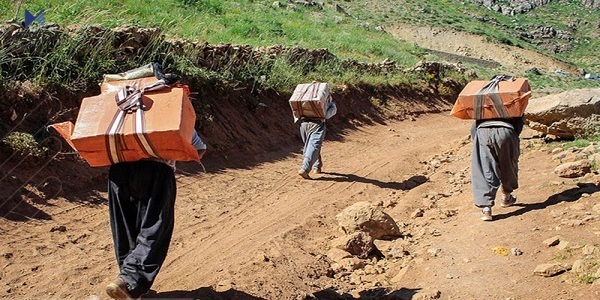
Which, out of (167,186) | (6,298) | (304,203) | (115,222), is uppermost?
(167,186)

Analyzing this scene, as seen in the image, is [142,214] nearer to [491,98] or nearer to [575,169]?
[491,98]

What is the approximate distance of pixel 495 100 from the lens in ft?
22.0

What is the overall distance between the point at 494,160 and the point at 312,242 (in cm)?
232

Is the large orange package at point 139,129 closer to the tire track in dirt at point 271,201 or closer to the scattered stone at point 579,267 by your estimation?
the tire track in dirt at point 271,201

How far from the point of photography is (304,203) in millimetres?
7949

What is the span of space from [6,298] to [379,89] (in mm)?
13548

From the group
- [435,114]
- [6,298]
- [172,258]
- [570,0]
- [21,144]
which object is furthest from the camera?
[570,0]

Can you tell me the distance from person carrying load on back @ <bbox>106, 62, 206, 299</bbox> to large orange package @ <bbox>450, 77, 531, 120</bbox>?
3.94 metres

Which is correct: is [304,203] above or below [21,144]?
below

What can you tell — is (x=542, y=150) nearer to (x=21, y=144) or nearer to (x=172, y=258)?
(x=172, y=258)

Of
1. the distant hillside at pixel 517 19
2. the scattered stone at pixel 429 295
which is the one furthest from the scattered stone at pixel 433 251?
the distant hillside at pixel 517 19

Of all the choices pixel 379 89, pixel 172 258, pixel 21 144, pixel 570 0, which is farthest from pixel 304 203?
pixel 570 0

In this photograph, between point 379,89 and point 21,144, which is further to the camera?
point 379,89

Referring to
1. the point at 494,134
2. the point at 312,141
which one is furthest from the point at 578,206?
the point at 312,141
